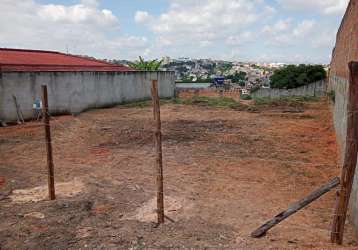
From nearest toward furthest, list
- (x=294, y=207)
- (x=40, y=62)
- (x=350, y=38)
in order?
(x=294, y=207) < (x=350, y=38) < (x=40, y=62)

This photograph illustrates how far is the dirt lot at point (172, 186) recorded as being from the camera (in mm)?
4363

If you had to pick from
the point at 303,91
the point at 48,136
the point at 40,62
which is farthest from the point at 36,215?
the point at 303,91

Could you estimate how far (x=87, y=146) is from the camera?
10039 mm

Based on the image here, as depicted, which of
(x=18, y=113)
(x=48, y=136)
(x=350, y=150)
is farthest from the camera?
→ (x=18, y=113)


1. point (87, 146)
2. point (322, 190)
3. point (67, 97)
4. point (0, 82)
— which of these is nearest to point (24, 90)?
point (0, 82)

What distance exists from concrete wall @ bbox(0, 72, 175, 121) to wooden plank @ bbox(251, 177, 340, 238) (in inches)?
479

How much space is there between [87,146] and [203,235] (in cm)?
649

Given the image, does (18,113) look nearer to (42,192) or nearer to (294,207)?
(42,192)

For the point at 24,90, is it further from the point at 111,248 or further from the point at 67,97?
the point at 111,248

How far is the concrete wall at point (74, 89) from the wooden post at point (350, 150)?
13.0 metres

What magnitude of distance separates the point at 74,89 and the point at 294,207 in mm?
14348

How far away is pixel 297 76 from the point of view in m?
33.4

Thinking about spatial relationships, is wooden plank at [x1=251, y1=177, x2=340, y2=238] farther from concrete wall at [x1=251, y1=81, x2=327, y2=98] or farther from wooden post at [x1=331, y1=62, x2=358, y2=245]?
concrete wall at [x1=251, y1=81, x2=327, y2=98]

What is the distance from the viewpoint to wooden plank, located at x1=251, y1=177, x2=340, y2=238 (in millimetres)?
3902
